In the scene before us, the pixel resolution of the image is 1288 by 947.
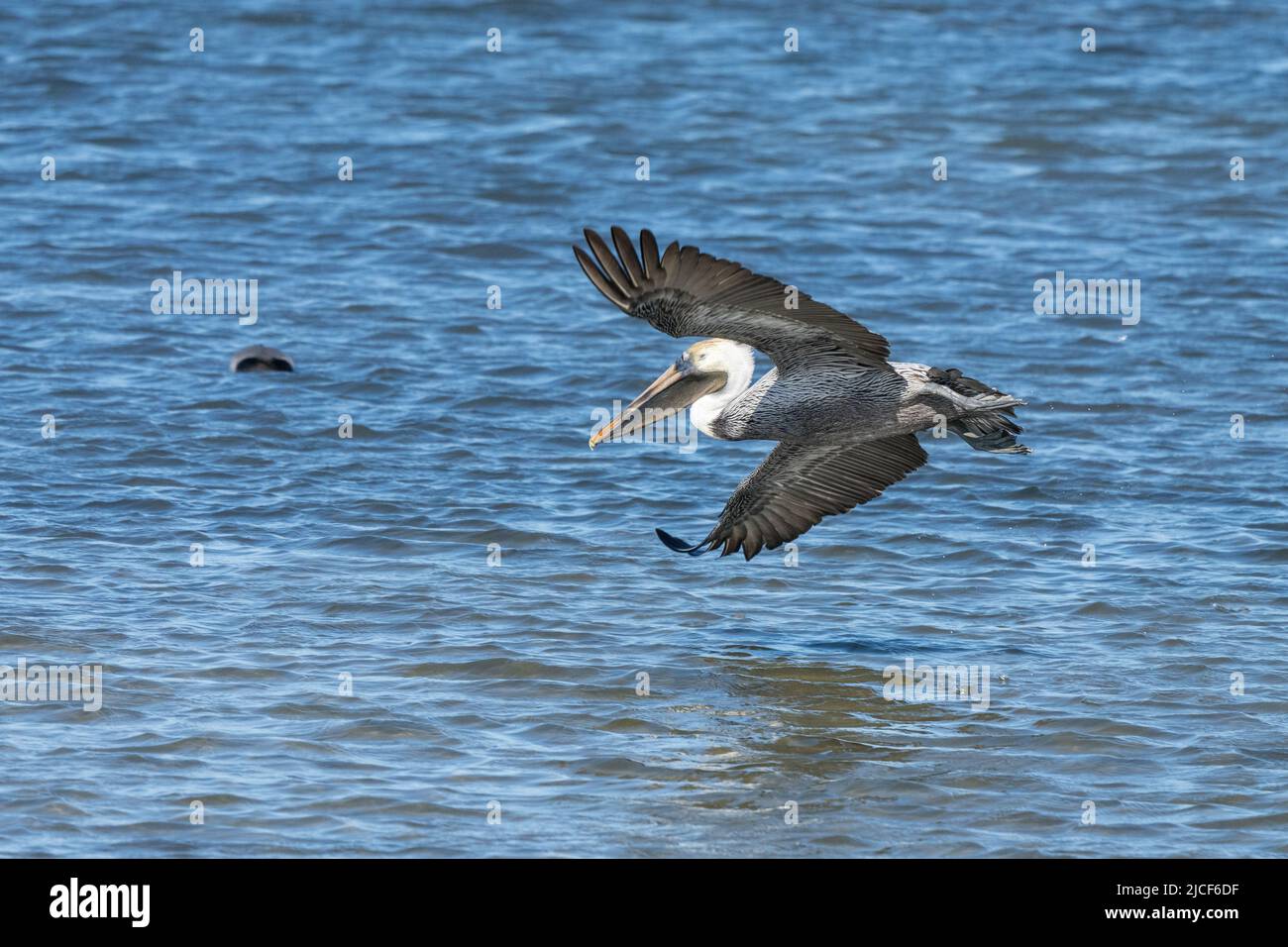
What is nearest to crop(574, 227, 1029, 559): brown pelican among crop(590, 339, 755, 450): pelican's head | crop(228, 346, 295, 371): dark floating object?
crop(590, 339, 755, 450): pelican's head

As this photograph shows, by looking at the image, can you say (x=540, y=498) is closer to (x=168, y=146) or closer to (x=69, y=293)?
(x=69, y=293)

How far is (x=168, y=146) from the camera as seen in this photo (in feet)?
58.7

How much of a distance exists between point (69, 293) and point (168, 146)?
3826mm

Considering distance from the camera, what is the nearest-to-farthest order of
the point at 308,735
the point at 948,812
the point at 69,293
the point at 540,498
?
the point at 948,812 → the point at 308,735 → the point at 540,498 → the point at 69,293

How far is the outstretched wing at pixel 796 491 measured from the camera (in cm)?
905

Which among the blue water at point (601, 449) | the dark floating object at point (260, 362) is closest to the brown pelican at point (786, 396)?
the blue water at point (601, 449)

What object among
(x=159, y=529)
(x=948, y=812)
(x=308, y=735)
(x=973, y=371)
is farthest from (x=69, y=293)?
(x=948, y=812)

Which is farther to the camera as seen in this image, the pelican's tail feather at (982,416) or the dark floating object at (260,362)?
the dark floating object at (260,362)

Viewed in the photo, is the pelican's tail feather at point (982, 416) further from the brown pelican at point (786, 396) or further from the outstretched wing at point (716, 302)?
the outstretched wing at point (716, 302)

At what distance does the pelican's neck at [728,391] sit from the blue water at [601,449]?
1.07 meters

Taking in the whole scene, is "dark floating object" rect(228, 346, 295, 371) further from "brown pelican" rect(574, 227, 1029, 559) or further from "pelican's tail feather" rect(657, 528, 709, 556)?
"pelican's tail feather" rect(657, 528, 709, 556)

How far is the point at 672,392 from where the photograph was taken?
28.3 feet

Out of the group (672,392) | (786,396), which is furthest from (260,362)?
(786,396)

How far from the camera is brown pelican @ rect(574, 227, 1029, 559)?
7.61 m
